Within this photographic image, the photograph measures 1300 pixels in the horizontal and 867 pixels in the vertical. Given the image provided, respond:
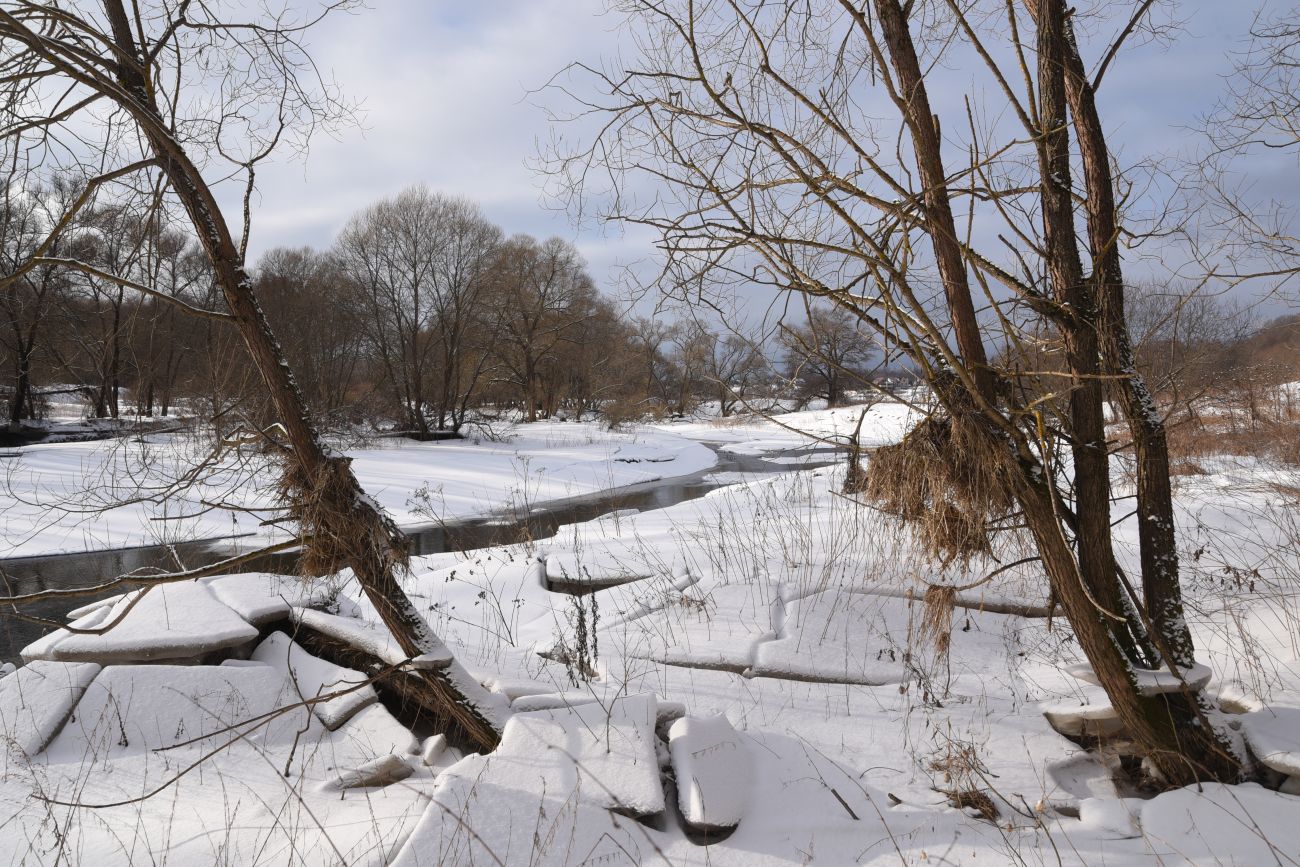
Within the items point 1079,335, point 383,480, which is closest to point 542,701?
point 1079,335

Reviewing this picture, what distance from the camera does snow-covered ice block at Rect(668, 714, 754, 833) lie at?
2.57 meters

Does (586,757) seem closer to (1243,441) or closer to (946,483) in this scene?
(946,483)

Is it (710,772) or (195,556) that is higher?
(710,772)

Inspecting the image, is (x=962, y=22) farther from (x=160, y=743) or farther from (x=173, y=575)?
(x=160, y=743)

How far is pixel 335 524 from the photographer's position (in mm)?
A: 3305

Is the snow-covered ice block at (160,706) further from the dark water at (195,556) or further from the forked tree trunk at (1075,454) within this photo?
the forked tree trunk at (1075,454)

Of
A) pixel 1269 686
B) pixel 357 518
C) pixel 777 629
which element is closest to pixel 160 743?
pixel 357 518

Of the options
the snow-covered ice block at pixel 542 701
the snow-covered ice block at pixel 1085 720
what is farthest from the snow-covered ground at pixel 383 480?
the snow-covered ice block at pixel 1085 720

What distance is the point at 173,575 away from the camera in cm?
296

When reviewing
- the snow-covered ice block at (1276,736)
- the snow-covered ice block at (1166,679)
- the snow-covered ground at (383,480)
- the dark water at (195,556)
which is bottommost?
the dark water at (195,556)

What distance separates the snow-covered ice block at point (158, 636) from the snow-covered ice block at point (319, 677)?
158mm

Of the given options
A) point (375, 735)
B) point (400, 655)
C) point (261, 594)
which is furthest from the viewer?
point (261, 594)

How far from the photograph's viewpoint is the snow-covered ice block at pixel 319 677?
388 centimetres

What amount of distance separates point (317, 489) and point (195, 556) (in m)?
8.28
